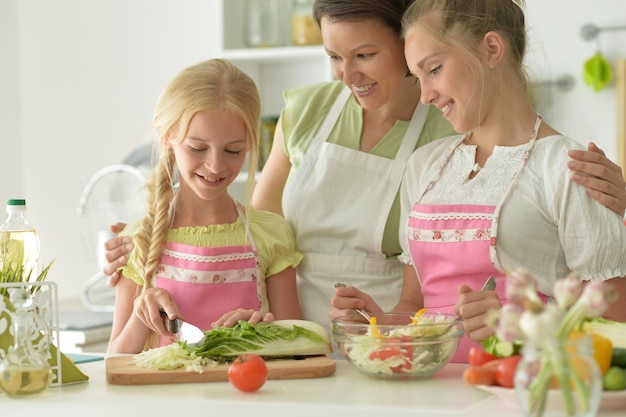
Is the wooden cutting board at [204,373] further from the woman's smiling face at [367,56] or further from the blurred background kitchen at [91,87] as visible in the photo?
the blurred background kitchen at [91,87]

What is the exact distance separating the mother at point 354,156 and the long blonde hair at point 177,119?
0.24 feet

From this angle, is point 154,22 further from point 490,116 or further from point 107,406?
point 107,406

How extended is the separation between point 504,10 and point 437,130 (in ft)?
1.17

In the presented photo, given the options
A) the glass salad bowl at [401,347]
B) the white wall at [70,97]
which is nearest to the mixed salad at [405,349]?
the glass salad bowl at [401,347]

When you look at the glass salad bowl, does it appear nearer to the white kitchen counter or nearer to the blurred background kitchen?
the white kitchen counter

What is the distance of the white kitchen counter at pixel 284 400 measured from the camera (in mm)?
1321

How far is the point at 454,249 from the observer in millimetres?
1878

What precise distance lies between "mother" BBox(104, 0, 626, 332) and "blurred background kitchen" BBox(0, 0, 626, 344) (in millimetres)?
1385

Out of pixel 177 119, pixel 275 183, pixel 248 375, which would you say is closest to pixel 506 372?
pixel 248 375

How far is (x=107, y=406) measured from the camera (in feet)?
4.59

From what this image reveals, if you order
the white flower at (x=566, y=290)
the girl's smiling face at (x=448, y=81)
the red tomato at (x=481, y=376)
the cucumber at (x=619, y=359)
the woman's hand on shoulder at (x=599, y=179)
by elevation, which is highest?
the girl's smiling face at (x=448, y=81)

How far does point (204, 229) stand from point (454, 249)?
559 millimetres

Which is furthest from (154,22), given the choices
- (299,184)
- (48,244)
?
(299,184)

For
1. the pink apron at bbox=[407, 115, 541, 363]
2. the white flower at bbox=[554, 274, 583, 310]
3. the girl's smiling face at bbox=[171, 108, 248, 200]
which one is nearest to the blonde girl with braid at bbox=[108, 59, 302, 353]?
the girl's smiling face at bbox=[171, 108, 248, 200]
